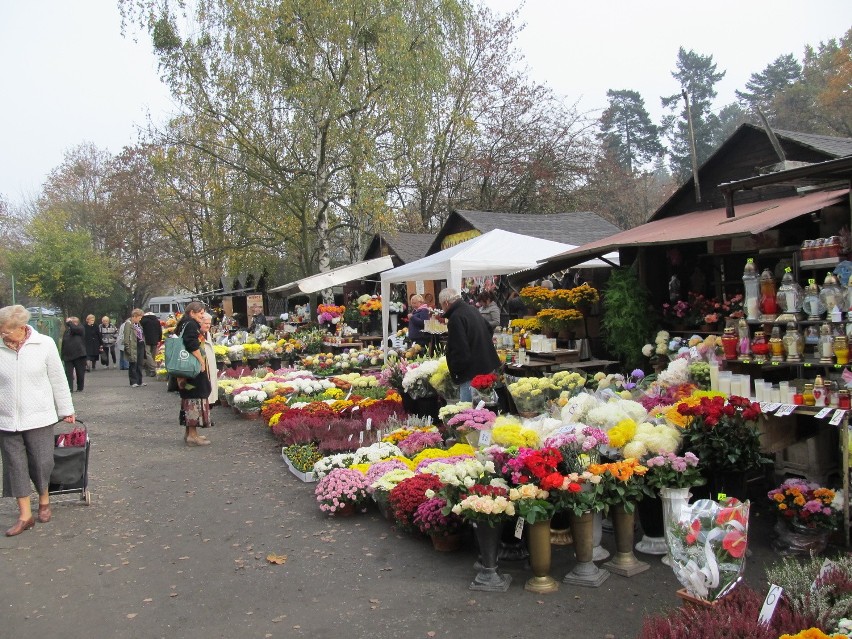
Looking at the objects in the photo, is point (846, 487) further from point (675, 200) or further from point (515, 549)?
point (675, 200)

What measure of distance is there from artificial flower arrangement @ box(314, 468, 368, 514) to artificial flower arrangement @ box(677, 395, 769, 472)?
288cm

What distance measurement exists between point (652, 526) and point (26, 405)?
5.31 meters

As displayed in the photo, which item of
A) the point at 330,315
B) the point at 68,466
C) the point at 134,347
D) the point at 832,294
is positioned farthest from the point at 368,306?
the point at 832,294

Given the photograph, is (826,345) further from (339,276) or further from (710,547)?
(339,276)

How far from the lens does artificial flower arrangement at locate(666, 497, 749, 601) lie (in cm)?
315

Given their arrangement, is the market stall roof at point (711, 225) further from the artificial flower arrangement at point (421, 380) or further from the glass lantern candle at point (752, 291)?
the artificial flower arrangement at point (421, 380)

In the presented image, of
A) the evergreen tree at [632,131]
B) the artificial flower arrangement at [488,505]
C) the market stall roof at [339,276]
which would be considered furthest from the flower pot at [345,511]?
the evergreen tree at [632,131]

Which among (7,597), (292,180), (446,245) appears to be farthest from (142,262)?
(7,597)

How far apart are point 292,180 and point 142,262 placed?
2413 centimetres

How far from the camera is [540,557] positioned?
445 cm

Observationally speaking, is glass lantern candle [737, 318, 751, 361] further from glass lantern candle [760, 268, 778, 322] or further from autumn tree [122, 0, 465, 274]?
autumn tree [122, 0, 465, 274]

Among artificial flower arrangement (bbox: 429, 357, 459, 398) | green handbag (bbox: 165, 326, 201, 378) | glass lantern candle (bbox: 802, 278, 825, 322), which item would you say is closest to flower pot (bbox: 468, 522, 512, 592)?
glass lantern candle (bbox: 802, 278, 825, 322)

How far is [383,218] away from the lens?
75.0ft

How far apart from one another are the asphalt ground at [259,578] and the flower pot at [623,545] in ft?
0.28
